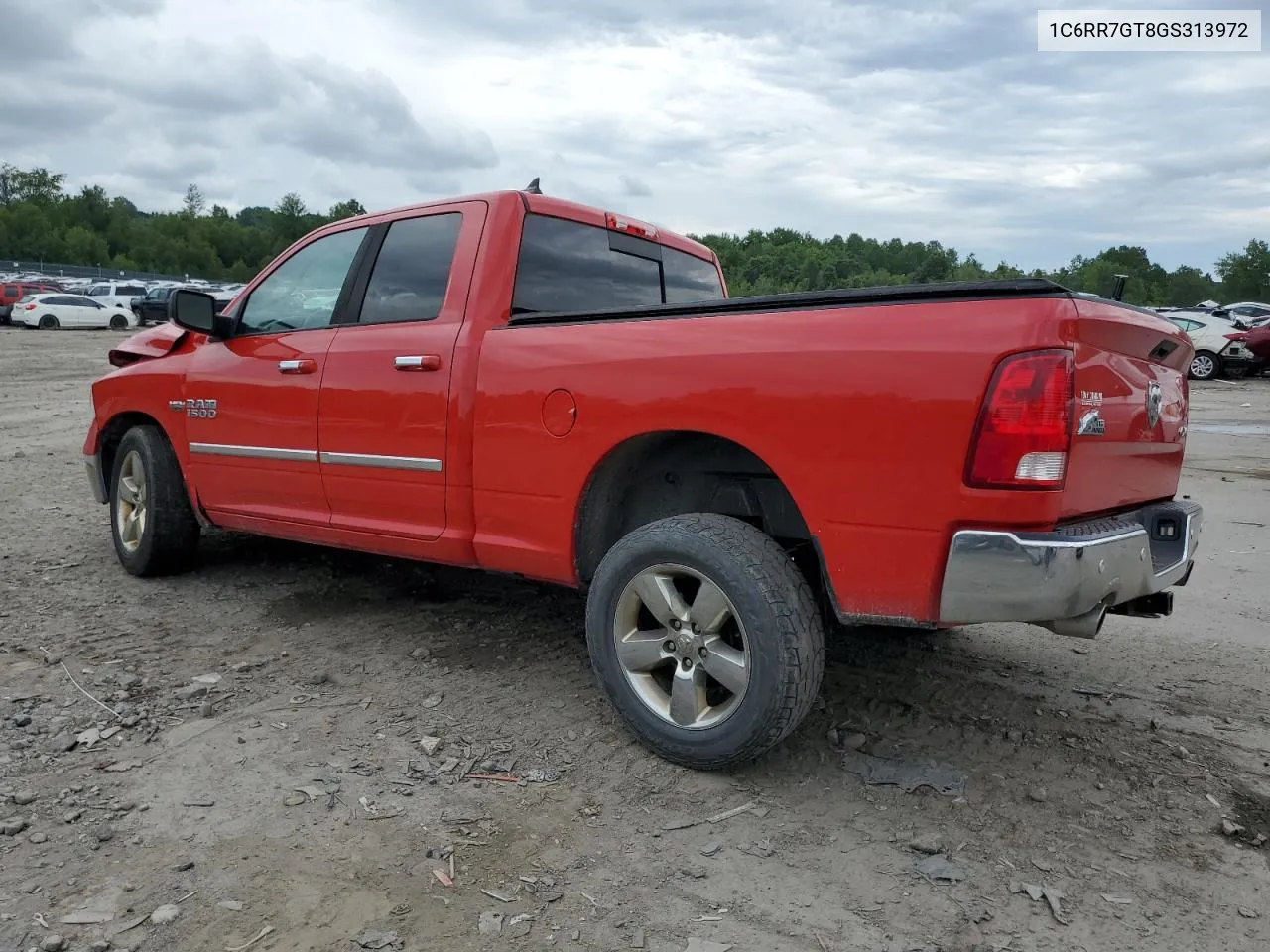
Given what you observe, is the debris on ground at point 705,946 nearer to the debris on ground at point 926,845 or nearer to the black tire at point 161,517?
the debris on ground at point 926,845

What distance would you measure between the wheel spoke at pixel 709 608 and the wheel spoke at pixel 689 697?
0.47 ft

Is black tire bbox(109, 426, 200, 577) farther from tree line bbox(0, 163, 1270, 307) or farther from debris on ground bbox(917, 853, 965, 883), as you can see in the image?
tree line bbox(0, 163, 1270, 307)

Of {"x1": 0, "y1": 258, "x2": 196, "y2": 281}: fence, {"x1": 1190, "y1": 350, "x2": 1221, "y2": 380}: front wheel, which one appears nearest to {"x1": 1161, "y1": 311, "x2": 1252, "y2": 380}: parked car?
{"x1": 1190, "y1": 350, "x2": 1221, "y2": 380}: front wheel

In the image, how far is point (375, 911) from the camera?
2355 mm

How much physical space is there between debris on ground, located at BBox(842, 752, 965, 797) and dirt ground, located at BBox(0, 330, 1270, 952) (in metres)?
0.05

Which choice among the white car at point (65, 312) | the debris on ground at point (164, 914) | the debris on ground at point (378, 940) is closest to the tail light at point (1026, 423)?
the debris on ground at point (378, 940)

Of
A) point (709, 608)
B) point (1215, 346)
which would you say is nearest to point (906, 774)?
point (709, 608)

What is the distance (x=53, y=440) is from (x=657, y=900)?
1003 cm

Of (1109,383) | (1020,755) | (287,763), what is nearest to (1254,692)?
(1020,755)

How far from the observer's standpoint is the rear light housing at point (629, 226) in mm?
4340

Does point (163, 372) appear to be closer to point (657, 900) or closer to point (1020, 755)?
point (657, 900)

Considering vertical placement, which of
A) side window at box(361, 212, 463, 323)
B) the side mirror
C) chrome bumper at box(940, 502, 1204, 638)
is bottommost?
chrome bumper at box(940, 502, 1204, 638)

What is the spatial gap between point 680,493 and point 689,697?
0.78 m

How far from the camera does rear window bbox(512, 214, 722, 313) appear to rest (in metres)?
3.93
